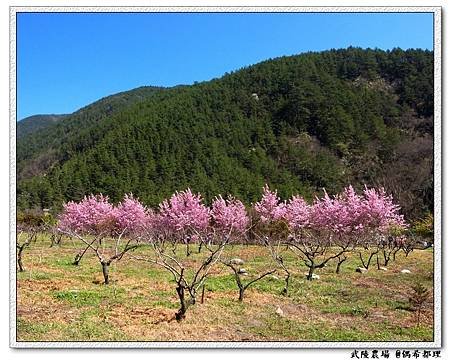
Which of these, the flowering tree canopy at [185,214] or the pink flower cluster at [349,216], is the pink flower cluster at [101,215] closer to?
the flowering tree canopy at [185,214]

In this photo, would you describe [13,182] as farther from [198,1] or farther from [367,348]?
[367,348]

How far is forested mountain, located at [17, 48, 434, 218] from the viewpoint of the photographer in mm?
→ 16312

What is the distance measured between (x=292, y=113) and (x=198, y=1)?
38529mm

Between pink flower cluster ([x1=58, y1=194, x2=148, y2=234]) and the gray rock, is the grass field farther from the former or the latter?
pink flower cluster ([x1=58, y1=194, x2=148, y2=234])

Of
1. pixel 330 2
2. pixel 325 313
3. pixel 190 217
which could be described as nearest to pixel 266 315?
pixel 325 313

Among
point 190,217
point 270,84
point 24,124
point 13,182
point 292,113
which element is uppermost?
point 270,84

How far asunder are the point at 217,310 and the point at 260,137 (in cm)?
3324

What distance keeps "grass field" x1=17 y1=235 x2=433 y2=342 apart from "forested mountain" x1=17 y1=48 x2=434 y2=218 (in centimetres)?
213

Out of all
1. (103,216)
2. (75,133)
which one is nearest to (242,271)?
(103,216)

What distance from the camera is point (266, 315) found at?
674cm

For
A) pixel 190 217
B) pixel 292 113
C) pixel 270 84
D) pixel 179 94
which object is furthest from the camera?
pixel 270 84

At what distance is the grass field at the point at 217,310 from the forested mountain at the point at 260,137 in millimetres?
2129

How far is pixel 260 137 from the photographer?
3944 cm

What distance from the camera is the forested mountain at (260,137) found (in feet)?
53.5
